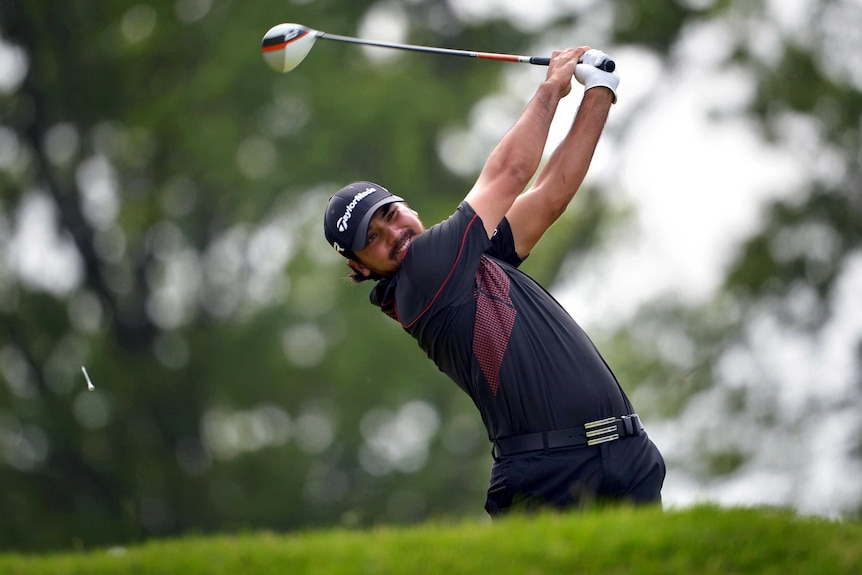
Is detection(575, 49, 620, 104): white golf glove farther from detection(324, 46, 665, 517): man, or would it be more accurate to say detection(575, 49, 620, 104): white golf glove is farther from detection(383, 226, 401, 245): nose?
detection(383, 226, 401, 245): nose

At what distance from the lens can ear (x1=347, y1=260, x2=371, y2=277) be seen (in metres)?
5.61

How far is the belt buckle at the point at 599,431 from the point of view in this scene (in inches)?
201

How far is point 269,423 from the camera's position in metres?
20.6

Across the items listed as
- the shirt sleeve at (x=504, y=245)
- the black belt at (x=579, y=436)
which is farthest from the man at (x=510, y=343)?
the shirt sleeve at (x=504, y=245)

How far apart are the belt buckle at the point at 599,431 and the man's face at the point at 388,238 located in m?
1.02

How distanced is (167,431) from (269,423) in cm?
153

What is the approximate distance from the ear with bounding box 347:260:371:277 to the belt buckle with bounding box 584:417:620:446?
1.16 m

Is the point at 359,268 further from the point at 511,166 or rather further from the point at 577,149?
the point at 577,149

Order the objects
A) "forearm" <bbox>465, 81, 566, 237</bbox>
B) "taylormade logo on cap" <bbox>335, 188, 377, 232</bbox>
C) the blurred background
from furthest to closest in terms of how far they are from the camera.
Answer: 1. the blurred background
2. "taylormade logo on cap" <bbox>335, 188, 377, 232</bbox>
3. "forearm" <bbox>465, 81, 566, 237</bbox>

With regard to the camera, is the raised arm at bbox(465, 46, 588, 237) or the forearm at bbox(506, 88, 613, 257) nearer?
the raised arm at bbox(465, 46, 588, 237)

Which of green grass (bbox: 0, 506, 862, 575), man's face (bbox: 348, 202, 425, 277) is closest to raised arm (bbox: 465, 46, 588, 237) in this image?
man's face (bbox: 348, 202, 425, 277)

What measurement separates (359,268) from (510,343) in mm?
830

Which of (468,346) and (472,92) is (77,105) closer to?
(472,92)

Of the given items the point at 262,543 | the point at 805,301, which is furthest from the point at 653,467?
the point at 805,301
